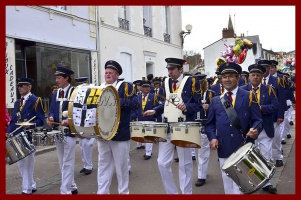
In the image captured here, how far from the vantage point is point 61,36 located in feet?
46.6

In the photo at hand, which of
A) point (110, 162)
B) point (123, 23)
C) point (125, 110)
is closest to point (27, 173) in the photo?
point (110, 162)

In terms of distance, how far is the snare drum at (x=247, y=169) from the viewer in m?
4.03

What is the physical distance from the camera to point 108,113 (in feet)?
16.8

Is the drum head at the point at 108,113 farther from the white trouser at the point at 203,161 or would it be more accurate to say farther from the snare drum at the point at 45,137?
the white trouser at the point at 203,161

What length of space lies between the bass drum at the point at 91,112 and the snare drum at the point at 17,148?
1685mm

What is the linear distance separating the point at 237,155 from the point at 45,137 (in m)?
3.19

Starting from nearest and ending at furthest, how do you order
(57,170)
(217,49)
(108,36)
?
(57,170) → (108,36) → (217,49)

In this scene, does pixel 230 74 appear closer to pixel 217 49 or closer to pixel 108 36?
pixel 108 36

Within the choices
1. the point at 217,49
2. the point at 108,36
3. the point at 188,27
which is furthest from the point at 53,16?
the point at 217,49

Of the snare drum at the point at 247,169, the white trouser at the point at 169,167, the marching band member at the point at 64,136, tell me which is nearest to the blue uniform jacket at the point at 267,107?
the white trouser at the point at 169,167

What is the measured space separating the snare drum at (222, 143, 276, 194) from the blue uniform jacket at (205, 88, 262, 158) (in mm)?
265

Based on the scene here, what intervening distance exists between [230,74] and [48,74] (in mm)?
10584

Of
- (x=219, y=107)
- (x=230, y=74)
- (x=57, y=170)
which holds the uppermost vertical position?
(x=230, y=74)

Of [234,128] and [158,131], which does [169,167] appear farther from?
[234,128]
